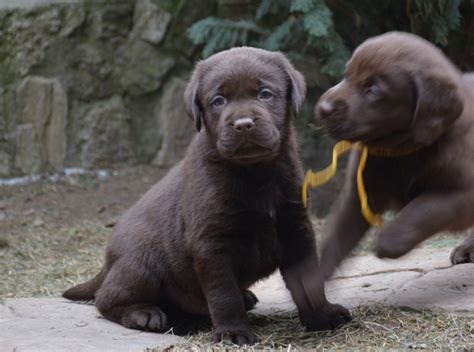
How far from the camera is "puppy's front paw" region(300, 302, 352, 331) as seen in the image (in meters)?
4.28

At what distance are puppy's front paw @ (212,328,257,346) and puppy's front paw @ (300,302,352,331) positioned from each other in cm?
34

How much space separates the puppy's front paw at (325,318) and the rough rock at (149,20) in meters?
5.39

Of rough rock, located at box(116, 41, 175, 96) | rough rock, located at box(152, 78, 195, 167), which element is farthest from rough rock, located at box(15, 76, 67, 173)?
rough rock, located at box(152, 78, 195, 167)

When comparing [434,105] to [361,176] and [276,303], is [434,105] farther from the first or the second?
[276,303]

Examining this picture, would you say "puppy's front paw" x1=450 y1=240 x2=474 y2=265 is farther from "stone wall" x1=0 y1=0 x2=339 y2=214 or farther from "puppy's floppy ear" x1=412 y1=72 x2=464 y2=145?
"stone wall" x1=0 y1=0 x2=339 y2=214

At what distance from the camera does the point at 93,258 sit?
274 inches

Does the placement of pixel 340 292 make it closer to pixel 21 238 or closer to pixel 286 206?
pixel 286 206

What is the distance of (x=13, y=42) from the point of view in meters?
8.77

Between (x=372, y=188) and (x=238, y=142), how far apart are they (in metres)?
0.79

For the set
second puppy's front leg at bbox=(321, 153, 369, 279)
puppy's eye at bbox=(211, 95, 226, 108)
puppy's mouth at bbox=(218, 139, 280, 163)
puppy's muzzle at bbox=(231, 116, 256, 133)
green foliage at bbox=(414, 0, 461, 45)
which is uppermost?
puppy's eye at bbox=(211, 95, 226, 108)

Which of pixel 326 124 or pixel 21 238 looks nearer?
pixel 326 124

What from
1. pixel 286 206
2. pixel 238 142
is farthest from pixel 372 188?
pixel 238 142

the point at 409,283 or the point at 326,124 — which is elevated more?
the point at 326,124

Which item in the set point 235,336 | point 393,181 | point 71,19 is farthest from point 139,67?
point 235,336
